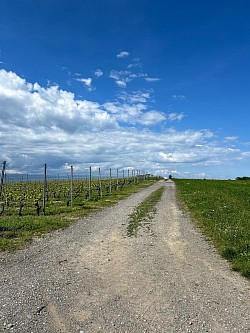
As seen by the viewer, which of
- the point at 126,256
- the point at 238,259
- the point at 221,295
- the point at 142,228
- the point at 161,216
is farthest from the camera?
the point at 161,216

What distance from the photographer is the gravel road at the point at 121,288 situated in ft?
18.3

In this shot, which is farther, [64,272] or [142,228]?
[142,228]

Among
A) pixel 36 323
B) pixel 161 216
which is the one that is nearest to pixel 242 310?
pixel 36 323

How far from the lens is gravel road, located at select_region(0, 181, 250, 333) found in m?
5.58

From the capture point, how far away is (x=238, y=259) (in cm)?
919

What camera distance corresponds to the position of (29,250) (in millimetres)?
10836

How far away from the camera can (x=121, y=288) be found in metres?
7.23

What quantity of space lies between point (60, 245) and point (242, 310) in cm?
739

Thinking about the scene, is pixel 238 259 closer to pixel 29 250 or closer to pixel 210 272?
pixel 210 272

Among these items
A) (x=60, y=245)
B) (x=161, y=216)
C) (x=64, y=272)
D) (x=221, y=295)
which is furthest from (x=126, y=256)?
(x=161, y=216)

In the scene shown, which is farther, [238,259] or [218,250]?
[218,250]

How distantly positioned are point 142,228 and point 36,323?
9.54 m

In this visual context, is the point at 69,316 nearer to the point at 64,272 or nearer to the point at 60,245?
the point at 64,272

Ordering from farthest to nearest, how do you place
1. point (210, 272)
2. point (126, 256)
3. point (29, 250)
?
point (29, 250)
point (126, 256)
point (210, 272)
